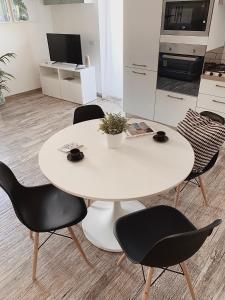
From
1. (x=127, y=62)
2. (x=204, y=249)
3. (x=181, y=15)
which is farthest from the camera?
(x=127, y=62)

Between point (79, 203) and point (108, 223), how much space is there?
0.49 meters

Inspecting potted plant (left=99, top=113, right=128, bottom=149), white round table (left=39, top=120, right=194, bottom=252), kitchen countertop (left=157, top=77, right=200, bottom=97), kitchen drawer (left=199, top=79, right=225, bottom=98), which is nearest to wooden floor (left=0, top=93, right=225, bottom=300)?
white round table (left=39, top=120, right=194, bottom=252)

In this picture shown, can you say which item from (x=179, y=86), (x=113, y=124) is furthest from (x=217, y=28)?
(x=113, y=124)

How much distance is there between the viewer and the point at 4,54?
456 centimetres

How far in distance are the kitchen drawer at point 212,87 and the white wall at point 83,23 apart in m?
2.36

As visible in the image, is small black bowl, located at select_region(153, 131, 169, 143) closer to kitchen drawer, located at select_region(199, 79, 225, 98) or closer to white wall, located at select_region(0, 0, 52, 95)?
kitchen drawer, located at select_region(199, 79, 225, 98)

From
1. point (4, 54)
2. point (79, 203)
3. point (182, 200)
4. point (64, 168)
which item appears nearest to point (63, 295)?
point (79, 203)

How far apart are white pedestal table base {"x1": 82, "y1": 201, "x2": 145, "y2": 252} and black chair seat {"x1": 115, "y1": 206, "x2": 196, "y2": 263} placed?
1.55ft

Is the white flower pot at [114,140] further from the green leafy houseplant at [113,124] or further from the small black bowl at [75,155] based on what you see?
the small black bowl at [75,155]

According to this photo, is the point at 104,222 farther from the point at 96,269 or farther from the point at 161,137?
the point at 161,137

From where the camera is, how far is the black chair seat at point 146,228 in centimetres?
131

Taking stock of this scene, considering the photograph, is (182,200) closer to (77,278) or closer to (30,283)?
(77,278)

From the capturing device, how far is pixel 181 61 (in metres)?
2.97

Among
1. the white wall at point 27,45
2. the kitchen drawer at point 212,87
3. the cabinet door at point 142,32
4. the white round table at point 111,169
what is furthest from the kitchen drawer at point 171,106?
the white wall at point 27,45
